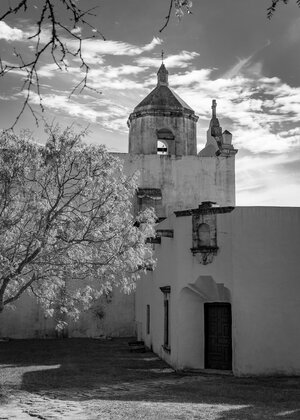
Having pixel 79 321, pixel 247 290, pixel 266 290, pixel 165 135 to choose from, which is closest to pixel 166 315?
pixel 247 290

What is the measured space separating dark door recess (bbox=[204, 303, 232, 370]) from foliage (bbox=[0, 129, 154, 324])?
3749mm

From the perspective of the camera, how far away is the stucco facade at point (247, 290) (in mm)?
15633

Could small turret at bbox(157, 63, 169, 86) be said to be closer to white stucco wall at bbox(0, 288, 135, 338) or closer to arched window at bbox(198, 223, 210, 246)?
white stucco wall at bbox(0, 288, 135, 338)

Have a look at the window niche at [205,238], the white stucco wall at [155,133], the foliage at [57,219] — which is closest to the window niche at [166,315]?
the window niche at [205,238]

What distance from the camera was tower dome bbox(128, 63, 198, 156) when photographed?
27156 millimetres

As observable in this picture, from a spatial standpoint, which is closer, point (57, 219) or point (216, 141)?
point (57, 219)

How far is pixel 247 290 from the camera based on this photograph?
52.2ft

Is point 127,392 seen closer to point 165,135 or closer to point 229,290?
point 229,290

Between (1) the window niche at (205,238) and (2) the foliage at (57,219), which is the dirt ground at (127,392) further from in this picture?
(1) the window niche at (205,238)

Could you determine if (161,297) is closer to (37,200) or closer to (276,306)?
(276,306)

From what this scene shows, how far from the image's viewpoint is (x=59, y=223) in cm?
1392

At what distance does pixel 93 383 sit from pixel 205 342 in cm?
430

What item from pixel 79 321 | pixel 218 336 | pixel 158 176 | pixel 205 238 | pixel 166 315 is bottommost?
pixel 218 336

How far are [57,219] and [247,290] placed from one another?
6137 millimetres
